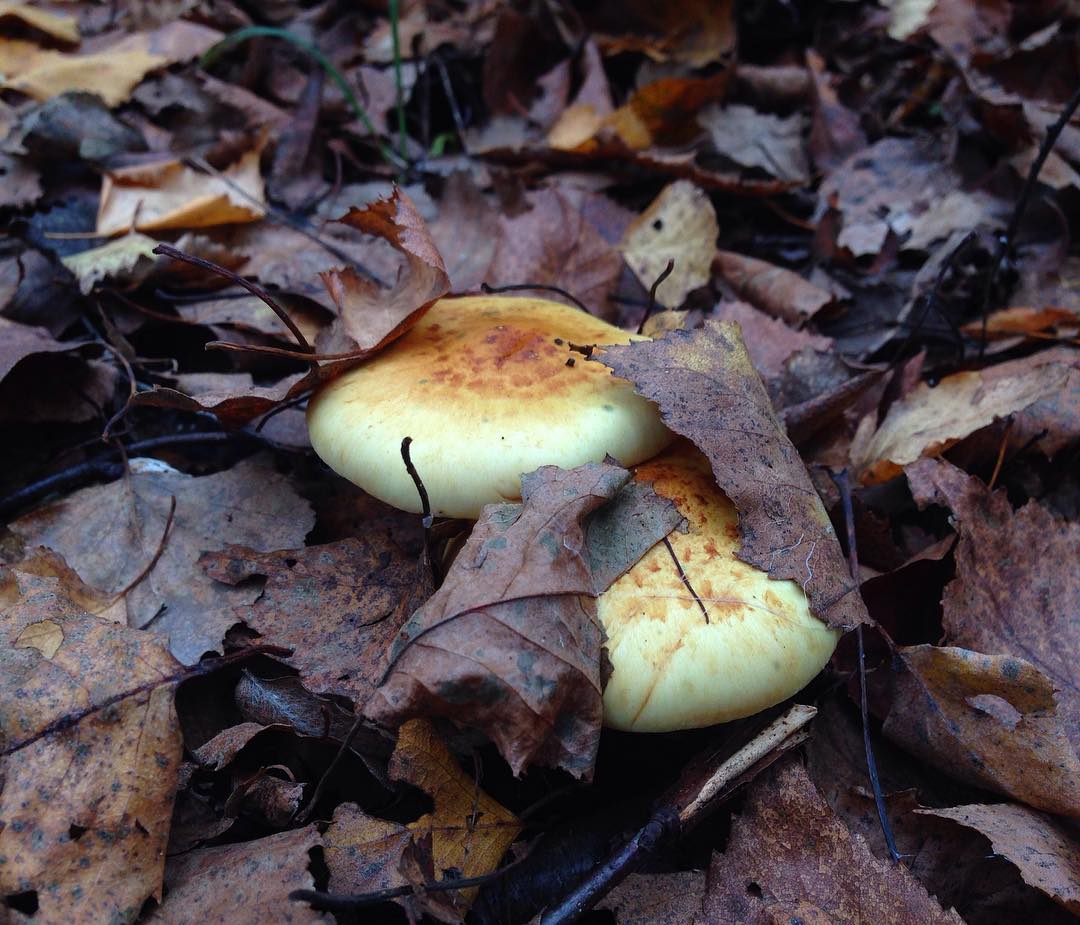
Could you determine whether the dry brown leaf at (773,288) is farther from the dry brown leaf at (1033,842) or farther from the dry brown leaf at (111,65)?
the dry brown leaf at (111,65)

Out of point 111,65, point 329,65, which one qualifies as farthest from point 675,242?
point 111,65

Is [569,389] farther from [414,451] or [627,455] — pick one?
[414,451]

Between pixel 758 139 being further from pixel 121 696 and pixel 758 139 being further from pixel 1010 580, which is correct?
pixel 121 696

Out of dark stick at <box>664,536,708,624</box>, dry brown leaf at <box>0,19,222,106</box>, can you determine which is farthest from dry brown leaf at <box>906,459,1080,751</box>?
dry brown leaf at <box>0,19,222,106</box>

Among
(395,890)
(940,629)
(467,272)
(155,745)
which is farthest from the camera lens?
(467,272)

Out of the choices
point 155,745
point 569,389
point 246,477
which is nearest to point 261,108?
point 246,477

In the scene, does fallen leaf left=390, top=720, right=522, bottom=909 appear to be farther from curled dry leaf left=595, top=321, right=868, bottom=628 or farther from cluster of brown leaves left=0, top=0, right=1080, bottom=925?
curled dry leaf left=595, top=321, right=868, bottom=628
